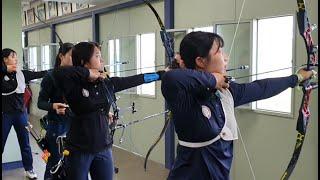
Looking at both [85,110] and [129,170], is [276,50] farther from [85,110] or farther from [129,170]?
[129,170]

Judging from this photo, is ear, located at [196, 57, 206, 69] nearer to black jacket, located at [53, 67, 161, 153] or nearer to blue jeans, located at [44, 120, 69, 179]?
black jacket, located at [53, 67, 161, 153]

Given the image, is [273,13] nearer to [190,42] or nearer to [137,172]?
[190,42]

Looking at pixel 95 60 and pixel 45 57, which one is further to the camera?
pixel 45 57

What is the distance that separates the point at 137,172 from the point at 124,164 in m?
0.36

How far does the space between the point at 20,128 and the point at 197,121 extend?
249 cm

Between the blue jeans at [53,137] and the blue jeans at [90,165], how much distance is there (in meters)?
0.69

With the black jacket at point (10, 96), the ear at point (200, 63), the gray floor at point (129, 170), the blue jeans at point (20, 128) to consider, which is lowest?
the gray floor at point (129, 170)

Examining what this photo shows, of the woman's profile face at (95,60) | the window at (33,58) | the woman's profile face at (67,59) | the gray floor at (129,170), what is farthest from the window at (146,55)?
the window at (33,58)

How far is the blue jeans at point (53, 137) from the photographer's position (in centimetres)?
247

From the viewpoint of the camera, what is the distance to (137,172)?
3539mm

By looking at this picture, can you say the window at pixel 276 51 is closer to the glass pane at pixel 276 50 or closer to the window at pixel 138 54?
the glass pane at pixel 276 50

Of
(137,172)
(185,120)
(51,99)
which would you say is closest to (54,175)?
(51,99)

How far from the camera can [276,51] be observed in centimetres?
258

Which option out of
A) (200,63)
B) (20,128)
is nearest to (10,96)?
(20,128)
